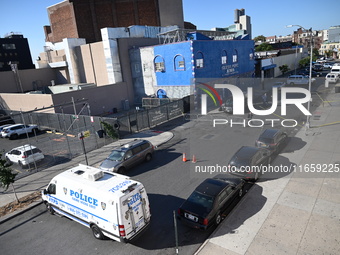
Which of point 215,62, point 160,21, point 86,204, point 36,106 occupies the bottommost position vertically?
point 86,204

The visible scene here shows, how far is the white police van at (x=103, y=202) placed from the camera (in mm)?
9141

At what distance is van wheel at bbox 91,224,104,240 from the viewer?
9966 mm

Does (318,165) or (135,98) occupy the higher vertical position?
(135,98)

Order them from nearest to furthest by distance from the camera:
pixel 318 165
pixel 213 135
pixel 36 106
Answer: pixel 318 165 < pixel 213 135 < pixel 36 106

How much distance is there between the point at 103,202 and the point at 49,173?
10037mm

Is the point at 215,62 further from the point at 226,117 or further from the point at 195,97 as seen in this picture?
the point at 226,117

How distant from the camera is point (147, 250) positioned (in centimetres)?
955

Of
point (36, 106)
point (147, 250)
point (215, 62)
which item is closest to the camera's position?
point (147, 250)

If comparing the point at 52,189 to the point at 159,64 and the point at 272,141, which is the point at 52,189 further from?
the point at 159,64

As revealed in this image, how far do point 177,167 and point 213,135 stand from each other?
7334mm

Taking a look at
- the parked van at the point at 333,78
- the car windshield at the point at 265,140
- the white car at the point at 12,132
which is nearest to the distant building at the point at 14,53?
the white car at the point at 12,132

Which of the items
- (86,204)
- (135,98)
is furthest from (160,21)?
(86,204)

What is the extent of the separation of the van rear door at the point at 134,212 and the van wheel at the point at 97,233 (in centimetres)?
148

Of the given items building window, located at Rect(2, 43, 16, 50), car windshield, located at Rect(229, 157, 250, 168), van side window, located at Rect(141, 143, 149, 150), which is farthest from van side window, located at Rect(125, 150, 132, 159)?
building window, located at Rect(2, 43, 16, 50)
